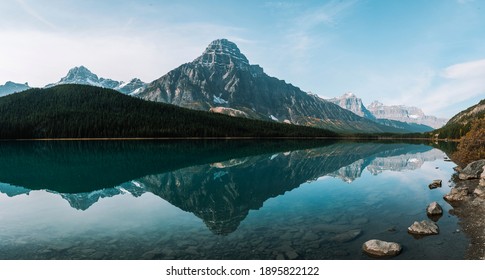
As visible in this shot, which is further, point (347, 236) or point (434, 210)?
point (434, 210)

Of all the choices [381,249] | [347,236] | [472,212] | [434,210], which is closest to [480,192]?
[472,212]

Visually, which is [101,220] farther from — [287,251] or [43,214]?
[287,251]

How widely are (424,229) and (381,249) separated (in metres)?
6.60

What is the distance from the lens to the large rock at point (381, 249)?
1975cm

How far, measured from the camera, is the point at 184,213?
31.8m

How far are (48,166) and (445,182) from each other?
8207 cm

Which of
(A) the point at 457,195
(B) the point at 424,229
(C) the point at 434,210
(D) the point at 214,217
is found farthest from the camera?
(A) the point at 457,195

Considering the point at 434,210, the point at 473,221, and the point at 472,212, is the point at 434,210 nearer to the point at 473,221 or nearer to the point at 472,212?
the point at 472,212

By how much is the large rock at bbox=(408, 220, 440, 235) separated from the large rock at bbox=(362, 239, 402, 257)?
478 centimetres

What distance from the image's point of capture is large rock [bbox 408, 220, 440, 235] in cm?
2378

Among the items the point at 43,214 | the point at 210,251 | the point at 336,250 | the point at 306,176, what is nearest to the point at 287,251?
the point at 336,250

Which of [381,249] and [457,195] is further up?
[457,195]

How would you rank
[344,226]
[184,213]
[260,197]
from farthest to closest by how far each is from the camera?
[260,197] → [184,213] → [344,226]

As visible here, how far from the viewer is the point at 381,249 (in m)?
19.9
